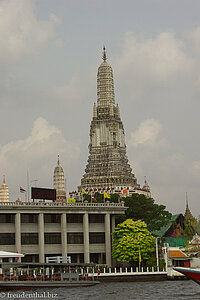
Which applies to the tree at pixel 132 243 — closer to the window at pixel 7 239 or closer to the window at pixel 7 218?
the window at pixel 7 239

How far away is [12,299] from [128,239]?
1847 inches

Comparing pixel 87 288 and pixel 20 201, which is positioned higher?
pixel 20 201

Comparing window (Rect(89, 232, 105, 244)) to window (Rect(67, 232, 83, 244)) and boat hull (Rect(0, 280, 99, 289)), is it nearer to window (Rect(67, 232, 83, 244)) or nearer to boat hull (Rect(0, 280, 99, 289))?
window (Rect(67, 232, 83, 244))

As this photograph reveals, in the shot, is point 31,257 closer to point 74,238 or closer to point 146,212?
point 74,238

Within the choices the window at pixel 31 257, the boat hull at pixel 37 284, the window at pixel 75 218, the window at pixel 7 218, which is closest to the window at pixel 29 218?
the window at pixel 7 218

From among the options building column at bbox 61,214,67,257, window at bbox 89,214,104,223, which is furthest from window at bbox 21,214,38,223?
window at bbox 89,214,104,223

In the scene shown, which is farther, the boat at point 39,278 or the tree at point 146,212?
the tree at point 146,212

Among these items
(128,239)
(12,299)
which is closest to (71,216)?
(128,239)

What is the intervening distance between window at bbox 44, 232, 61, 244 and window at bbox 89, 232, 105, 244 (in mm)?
6734

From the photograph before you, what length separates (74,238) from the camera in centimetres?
13375

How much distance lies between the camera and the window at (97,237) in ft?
443

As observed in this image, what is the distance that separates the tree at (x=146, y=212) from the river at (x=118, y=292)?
4235 centimetres

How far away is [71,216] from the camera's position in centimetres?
13438

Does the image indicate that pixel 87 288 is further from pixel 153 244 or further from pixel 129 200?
pixel 129 200
